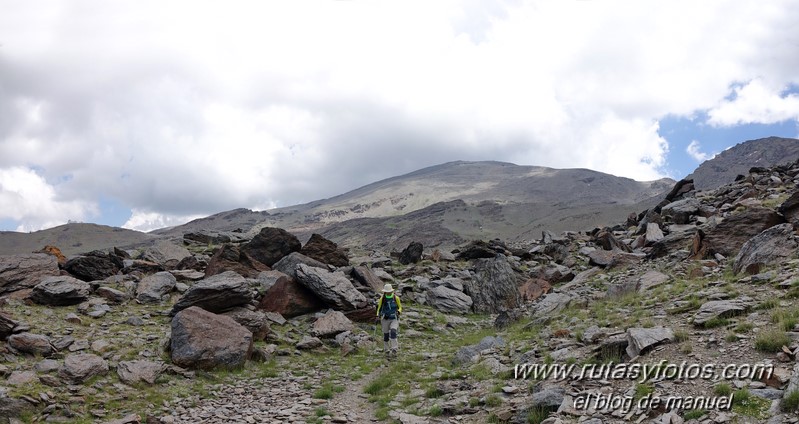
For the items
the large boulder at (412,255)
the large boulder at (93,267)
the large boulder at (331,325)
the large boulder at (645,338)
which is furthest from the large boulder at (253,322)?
the large boulder at (412,255)

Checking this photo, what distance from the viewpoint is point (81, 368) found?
13.9m

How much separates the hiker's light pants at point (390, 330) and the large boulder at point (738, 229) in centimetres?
1681

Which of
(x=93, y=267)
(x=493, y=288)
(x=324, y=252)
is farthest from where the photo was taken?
(x=324, y=252)

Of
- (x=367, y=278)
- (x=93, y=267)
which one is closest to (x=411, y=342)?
(x=367, y=278)

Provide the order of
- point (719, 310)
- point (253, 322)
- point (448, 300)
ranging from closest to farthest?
point (719, 310), point (253, 322), point (448, 300)

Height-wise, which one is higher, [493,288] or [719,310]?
[719,310]

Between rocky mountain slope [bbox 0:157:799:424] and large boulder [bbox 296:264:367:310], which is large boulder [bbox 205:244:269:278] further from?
large boulder [bbox 296:264:367:310]

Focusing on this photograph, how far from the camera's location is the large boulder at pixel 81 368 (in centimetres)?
1356

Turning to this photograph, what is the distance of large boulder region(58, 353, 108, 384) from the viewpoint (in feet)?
44.5

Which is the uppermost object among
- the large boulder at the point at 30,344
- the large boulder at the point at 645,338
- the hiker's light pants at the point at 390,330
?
the large boulder at the point at 30,344

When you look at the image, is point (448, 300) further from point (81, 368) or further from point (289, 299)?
point (81, 368)

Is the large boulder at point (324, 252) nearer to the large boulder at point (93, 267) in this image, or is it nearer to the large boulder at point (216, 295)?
the large boulder at point (93, 267)

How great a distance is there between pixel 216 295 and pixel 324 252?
45.3ft

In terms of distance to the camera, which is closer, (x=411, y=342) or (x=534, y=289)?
(x=411, y=342)
